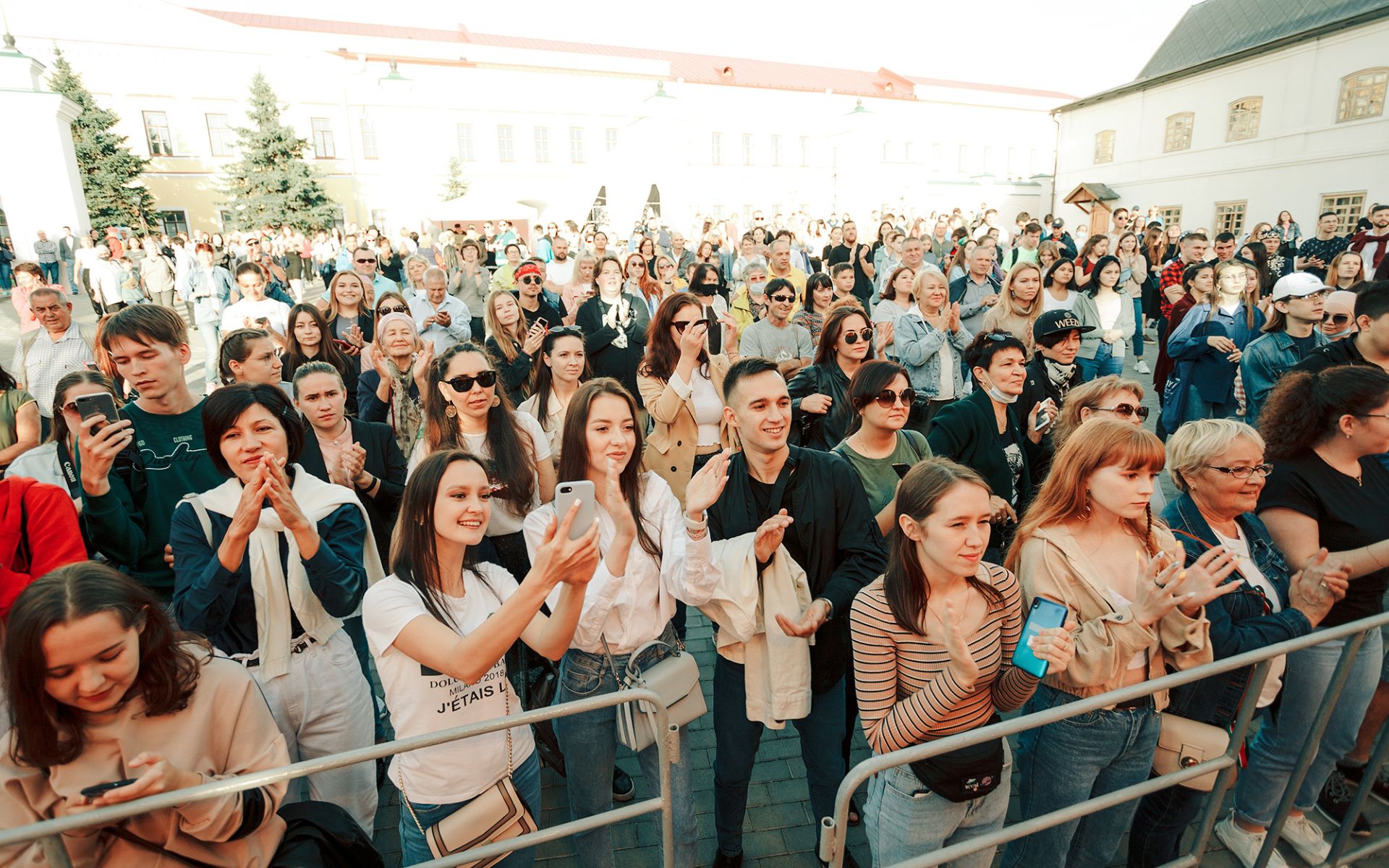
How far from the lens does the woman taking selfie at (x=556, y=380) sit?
4512 millimetres

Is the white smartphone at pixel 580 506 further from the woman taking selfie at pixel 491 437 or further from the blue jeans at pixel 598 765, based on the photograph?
the woman taking selfie at pixel 491 437

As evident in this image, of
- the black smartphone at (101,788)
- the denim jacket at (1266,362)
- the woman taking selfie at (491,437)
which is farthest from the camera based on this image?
the denim jacket at (1266,362)

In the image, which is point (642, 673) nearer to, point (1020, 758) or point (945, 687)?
point (945, 687)

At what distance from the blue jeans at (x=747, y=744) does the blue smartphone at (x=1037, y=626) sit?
2.99 feet

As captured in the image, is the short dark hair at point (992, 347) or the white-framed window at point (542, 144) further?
the white-framed window at point (542, 144)

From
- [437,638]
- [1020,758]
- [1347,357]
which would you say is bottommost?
[1020,758]

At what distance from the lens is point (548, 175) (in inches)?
1686

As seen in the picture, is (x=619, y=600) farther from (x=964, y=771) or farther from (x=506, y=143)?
(x=506, y=143)

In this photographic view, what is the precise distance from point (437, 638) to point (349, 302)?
5.38m

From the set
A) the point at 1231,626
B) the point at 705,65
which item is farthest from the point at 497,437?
the point at 705,65

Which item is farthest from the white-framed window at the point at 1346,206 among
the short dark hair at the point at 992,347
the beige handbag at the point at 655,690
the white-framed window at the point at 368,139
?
the white-framed window at the point at 368,139

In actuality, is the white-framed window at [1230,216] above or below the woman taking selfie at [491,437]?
above

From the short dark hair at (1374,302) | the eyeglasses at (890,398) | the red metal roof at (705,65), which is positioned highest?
the red metal roof at (705,65)

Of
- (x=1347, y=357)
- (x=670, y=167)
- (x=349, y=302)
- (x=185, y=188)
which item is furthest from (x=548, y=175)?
(x=1347, y=357)
